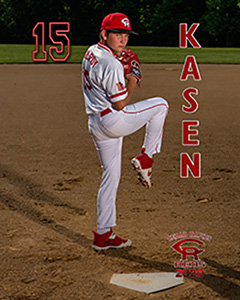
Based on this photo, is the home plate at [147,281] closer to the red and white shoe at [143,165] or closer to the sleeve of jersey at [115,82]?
the red and white shoe at [143,165]

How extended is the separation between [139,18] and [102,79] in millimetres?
53212

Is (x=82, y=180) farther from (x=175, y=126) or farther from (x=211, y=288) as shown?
(x=175, y=126)

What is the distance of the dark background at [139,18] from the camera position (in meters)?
48.9

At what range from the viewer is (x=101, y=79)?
155 inches

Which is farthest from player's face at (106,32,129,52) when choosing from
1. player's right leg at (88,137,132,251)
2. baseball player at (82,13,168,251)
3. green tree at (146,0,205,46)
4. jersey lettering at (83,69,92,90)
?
green tree at (146,0,205,46)

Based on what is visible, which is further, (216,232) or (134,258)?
(216,232)

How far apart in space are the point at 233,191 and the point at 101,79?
10.3 feet

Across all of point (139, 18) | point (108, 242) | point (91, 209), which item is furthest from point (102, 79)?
point (139, 18)

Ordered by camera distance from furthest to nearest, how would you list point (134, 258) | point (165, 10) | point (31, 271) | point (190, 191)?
1. point (165, 10)
2. point (190, 191)
3. point (134, 258)
4. point (31, 271)

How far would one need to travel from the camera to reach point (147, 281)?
4.06 meters

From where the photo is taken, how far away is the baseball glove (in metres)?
3.88

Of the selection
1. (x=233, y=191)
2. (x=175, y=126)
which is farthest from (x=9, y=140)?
(x=233, y=191)

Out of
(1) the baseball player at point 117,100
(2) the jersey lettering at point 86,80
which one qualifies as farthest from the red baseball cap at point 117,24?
(2) the jersey lettering at point 86,80

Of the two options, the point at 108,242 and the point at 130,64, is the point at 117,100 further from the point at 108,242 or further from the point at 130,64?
the point at 108,242
